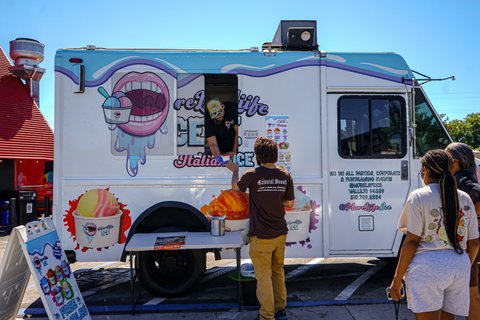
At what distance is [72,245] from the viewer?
4719mm

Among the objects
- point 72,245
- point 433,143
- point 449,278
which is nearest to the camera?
point 449,278

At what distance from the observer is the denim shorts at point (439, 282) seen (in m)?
2.59

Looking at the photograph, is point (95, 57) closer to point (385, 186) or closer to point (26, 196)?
point (385, 186)

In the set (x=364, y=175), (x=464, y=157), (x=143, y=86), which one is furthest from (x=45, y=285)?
(x=464, y=157)

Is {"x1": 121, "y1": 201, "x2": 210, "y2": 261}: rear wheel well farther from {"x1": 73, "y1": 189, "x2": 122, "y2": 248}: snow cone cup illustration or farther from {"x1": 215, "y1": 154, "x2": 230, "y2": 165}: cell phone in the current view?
{"x1": 215, "y1": 154, "x2": 230, "y2": 165}: cell phone

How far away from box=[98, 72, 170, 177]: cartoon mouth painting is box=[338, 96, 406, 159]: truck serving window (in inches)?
85.4

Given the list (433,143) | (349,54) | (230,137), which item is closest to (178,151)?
(230,137)

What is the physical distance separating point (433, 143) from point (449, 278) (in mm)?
2891

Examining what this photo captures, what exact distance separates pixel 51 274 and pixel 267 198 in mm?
2070

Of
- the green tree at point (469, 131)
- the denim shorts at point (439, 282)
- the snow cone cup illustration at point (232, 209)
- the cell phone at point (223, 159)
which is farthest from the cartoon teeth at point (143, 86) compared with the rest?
the green tree at point (469, 131)

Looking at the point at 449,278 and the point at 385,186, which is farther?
the point at 385,186

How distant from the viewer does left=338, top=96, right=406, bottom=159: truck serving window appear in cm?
496

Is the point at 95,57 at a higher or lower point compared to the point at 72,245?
higher

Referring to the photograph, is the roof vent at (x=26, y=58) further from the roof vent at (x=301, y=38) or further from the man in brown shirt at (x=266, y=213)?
the man in brown shirt at (x=266, y=213)
